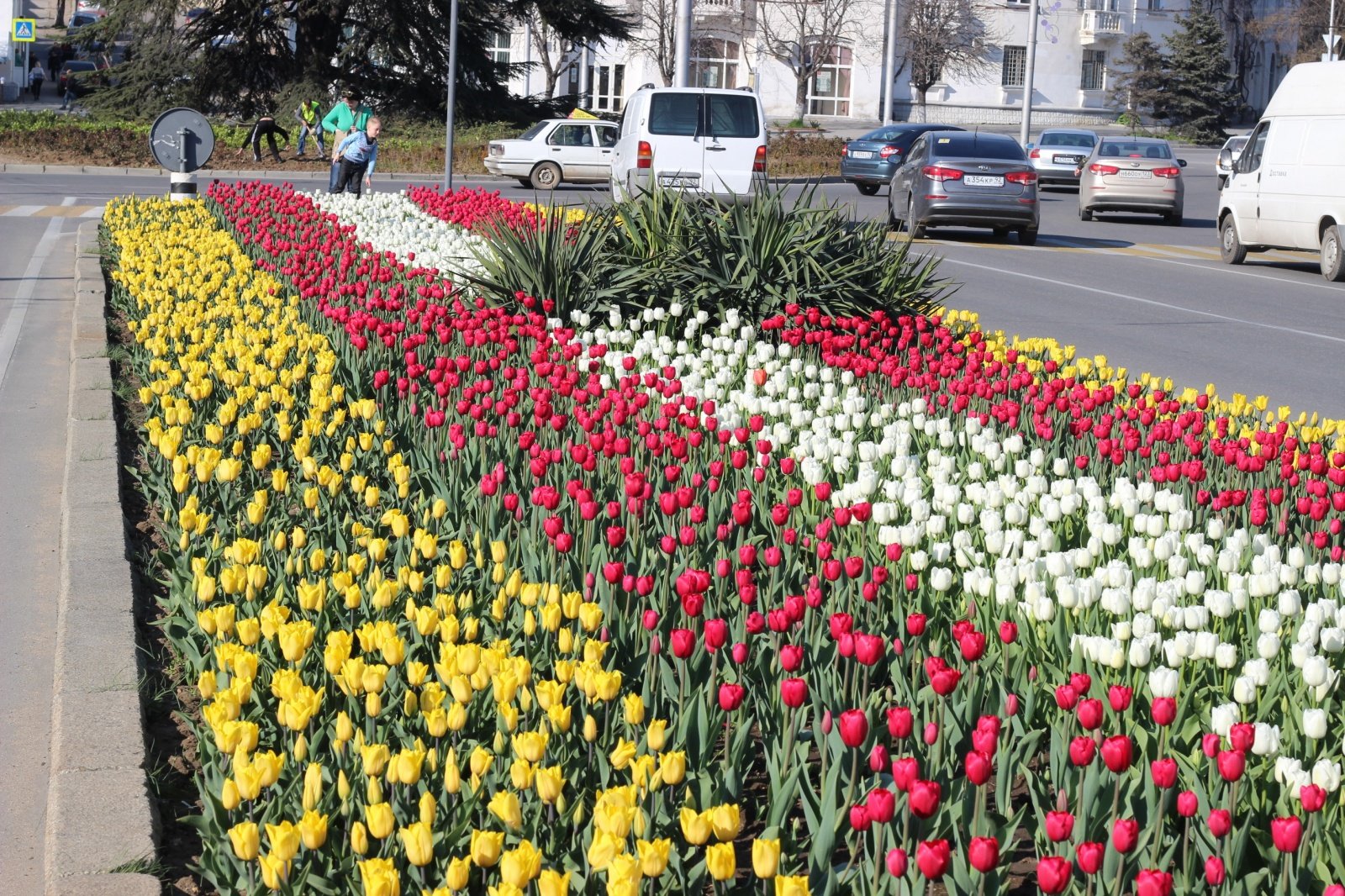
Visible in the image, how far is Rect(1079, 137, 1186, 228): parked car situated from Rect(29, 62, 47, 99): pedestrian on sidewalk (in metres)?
47.0

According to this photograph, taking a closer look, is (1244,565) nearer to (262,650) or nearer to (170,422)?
(262,650)

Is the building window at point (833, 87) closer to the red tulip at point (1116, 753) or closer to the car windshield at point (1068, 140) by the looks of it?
the car windshield at point (1068, 140)

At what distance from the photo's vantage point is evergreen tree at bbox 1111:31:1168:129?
7712 centimetres

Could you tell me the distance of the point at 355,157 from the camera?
858 inches

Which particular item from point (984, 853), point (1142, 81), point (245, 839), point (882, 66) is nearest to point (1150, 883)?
point (984, 853)

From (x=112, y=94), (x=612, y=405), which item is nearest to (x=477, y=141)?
(x=112, y=94)

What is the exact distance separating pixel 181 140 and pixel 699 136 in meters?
6.19

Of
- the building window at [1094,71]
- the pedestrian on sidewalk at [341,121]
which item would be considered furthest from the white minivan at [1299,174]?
the building window at [1094,71]

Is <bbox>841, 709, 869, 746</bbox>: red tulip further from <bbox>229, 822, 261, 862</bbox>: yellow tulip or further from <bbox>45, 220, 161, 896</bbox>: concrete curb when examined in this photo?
<bbox>45, 220, 161, 896</bbox>: concrete curb

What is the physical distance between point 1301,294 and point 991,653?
620 inches

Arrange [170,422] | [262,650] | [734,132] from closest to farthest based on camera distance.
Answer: [262,650], [170,422], [734,132]

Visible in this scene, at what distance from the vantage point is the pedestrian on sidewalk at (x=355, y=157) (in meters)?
21.5

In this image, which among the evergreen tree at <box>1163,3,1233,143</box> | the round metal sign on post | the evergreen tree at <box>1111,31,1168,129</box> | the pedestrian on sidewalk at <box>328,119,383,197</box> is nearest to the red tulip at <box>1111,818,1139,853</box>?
the round metal sign on post

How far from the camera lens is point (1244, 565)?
15.6 ft
